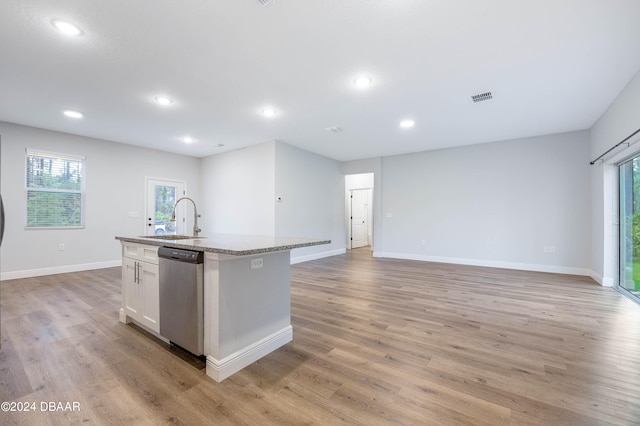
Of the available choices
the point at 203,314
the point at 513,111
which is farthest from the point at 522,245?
the point at 203,314

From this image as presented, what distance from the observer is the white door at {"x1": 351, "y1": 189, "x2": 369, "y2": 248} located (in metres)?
9.49

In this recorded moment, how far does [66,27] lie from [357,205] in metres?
8.25

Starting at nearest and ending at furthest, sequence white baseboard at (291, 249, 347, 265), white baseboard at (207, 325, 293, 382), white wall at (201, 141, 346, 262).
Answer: white baseboard at (207, 325, 293, 382) < white wall at (201, 141, 346, 262) < white baseboard at (291, 249, 347, 265)

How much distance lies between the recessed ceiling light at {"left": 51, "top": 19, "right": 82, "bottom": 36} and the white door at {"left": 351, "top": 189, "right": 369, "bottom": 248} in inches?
307

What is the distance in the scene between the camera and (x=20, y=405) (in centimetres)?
159

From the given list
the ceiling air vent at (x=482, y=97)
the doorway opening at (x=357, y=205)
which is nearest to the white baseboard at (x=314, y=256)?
the doorway opening at (x=357, y=205)

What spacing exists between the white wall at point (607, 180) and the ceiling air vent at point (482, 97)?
1.43 meters

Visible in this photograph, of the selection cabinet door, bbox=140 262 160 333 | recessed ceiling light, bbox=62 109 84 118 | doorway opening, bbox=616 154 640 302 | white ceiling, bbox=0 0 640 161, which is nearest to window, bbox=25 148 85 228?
white ceiling, bbox=0 0 640 161

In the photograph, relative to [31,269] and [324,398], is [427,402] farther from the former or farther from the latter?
[31,269]

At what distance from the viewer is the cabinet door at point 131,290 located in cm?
259

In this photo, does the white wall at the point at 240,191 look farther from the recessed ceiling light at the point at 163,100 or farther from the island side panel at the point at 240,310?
the island side panel at the point at 240,310

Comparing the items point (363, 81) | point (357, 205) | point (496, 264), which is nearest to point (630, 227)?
point (496, 264)

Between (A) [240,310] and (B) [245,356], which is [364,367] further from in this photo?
(A) [240,310]

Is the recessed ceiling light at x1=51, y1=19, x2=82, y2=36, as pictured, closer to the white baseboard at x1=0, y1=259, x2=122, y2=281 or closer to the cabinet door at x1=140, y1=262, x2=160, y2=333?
the cabinet door at x1=140, y1=262, x2=160, y2=333
